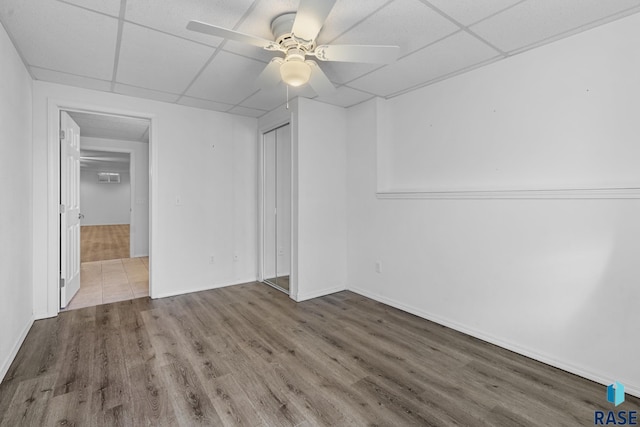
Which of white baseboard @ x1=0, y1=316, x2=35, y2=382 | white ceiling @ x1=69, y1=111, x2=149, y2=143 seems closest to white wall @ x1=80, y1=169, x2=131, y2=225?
white ceiling @ x1=69, y1=111, x2=149, y2=143

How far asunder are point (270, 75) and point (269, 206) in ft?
7.25

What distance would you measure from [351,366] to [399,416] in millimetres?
536

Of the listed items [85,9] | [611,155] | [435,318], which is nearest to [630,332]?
[611,155]

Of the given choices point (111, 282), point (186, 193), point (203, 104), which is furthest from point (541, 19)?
point (111, 282)

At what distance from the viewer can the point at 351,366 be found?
2154 millimetres

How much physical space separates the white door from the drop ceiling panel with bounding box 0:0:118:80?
894 mm

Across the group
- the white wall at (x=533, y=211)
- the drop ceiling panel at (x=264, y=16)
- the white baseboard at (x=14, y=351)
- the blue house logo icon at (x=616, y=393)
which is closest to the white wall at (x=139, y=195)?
the white baseboard at (x=14, y=351)

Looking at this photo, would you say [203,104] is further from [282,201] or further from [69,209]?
[69,209]

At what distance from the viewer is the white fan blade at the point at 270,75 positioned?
2.13 m

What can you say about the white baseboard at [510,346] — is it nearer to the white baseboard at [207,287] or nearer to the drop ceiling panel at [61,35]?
the white baseboard at [207,287]

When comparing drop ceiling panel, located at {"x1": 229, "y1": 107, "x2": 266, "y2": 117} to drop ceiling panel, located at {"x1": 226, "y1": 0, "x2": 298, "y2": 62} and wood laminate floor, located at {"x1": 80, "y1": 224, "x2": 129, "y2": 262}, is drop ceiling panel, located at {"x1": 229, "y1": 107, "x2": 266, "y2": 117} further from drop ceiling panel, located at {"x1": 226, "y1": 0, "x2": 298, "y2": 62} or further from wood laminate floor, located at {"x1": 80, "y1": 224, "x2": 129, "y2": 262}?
wood laminate floor, located at {"x1": 80, "y1": 224, "x2": 129, "y2": 262}

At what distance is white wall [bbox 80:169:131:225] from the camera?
41.2ft

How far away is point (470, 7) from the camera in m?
1.81

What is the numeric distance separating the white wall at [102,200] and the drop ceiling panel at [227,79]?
11.2m
